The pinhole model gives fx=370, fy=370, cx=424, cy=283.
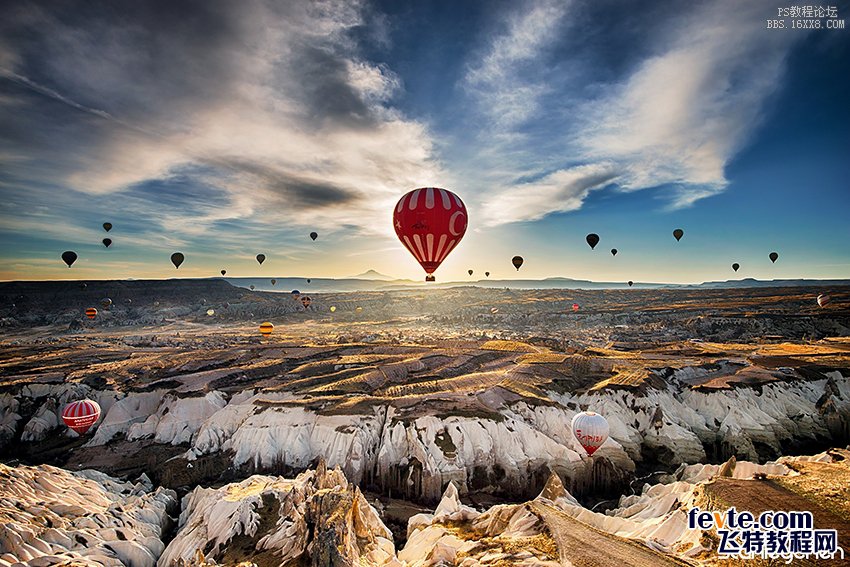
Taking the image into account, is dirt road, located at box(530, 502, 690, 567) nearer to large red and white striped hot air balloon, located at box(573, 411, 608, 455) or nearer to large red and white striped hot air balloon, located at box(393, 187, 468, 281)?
large red and white striped hot air balloon, located at box(573, 411, 608, 455)

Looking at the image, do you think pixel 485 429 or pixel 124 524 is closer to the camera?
pixel 124 524

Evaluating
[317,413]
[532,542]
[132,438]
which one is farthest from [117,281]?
[532,542]

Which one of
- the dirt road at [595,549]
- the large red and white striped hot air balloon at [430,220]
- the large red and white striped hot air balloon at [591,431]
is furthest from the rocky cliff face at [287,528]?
the large red and white striped hot air balloon at [430,220]

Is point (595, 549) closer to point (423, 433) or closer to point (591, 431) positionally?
point (591, 431)

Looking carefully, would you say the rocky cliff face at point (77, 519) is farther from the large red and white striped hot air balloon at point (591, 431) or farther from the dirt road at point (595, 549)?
the large red and white striped hot air balloon at point (591, 431)

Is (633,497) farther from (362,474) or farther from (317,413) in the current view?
(317,413)

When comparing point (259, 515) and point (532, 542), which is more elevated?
point (532, 542)

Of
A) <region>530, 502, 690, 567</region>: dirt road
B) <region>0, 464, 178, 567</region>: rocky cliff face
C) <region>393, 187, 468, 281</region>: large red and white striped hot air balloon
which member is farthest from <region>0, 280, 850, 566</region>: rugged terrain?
<region>393, 187, 468, 281</region>: large red and white striped hot air balloon
